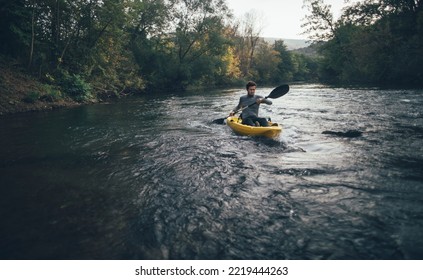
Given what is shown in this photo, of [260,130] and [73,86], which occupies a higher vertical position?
[73,86]

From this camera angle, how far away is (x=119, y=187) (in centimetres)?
405

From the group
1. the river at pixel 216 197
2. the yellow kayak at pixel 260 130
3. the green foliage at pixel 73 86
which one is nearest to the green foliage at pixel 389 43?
the river at pixel 216 197

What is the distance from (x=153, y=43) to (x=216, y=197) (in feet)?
83.4

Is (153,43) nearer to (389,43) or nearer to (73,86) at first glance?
(73,86)

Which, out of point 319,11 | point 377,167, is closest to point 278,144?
point 377,167

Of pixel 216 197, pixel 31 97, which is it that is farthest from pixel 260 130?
pixel 31 97

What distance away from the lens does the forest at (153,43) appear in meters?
15.2

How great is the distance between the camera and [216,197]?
3.68 metres

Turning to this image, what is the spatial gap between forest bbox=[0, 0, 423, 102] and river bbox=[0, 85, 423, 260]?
9.85m

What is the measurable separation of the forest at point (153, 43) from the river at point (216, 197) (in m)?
9.85

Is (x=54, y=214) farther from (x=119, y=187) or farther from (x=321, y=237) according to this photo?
(x=321, y=237)

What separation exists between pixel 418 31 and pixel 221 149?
2231 cm

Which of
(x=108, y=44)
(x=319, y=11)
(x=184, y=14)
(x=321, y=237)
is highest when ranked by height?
(x=319, y=11)

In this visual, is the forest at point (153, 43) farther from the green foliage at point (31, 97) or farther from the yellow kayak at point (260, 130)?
the yellow kayak at point (260, 130)
